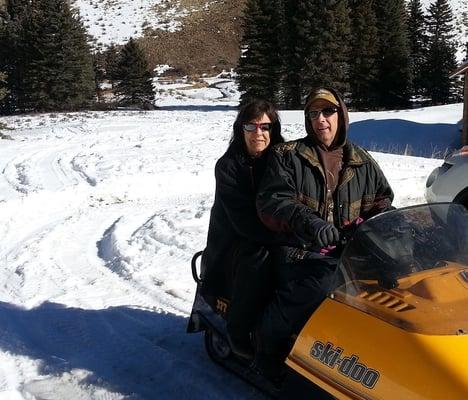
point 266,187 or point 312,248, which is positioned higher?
point 266,187

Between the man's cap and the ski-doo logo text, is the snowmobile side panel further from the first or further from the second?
the man's cap

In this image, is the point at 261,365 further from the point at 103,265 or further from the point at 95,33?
the point at 95,33

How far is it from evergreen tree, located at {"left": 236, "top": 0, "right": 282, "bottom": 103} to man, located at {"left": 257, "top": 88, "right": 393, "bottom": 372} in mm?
29794

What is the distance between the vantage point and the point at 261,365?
3182 mm

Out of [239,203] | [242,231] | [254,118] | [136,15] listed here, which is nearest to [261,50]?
[136,15]

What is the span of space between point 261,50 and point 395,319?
32.0m

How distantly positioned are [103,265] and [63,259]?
55 cm

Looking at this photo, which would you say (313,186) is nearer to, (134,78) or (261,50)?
(261,50)

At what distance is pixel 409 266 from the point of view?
243 centimetres

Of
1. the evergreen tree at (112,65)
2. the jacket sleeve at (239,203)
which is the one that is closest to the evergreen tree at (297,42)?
the evergreen tree at (112,65)

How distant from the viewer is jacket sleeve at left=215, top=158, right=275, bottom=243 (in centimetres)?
336

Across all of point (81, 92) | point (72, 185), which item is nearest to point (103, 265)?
point (72, 185)

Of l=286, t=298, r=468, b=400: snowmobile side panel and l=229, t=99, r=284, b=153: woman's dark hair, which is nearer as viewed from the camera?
l=286, t=298, r=468, b=400: snowmobile side panel

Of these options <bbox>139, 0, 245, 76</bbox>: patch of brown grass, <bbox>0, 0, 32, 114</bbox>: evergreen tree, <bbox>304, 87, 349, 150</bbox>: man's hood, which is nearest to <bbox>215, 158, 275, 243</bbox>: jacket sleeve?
<bbox>304, 87, 349, 150</bbox>: man's hood
